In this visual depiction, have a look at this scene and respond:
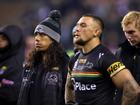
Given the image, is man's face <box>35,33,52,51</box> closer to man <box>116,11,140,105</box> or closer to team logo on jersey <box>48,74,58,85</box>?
team logo on jersey <box>48,74,58,85</box>

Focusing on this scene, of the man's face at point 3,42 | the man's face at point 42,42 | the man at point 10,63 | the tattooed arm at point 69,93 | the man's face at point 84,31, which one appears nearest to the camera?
the man's face at point 84,31

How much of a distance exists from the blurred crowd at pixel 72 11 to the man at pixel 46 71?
7.32m

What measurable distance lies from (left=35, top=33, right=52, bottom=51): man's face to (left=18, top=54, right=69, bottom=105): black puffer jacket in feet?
0.64

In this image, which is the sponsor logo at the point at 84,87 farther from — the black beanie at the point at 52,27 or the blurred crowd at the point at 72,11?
the blurred crowd at the point at 72,11

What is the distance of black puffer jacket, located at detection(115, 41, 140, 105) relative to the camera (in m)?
7.56

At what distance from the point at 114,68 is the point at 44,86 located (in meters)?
1.12

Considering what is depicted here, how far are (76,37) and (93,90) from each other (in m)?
0.67

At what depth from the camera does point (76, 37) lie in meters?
7.56

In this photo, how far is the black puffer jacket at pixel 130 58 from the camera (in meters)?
7.56

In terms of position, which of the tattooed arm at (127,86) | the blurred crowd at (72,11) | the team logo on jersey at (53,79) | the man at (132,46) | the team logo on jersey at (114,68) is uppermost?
the blurred crowd at (72,11)

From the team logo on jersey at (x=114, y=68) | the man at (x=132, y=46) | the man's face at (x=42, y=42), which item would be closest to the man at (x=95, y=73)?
the team logo on jersey at (x=114, y=68)

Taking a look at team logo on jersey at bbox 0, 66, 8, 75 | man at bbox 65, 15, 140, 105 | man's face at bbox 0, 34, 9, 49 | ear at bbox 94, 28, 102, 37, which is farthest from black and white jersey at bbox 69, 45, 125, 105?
man's face at bbox 0, 34, 9, 49

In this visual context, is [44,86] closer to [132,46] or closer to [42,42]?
[42,42]

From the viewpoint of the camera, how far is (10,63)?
9297 mm
